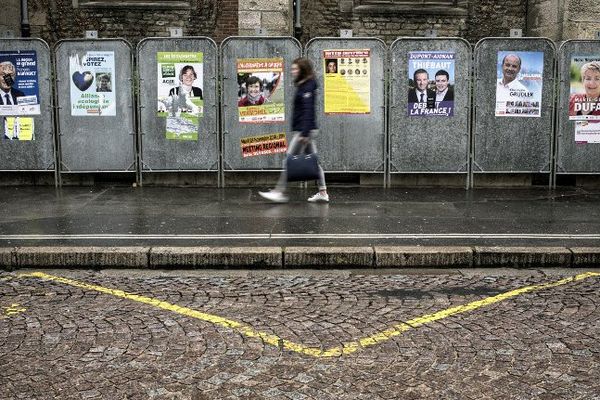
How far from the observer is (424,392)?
4211mm

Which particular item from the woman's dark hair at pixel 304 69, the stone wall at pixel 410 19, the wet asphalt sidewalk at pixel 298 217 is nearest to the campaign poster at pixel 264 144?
the wet asphalt sidewalk at pixel 298 217

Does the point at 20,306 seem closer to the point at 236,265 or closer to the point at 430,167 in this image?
the point at 236,265

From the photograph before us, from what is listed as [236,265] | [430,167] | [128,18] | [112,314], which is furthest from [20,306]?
[128,18]

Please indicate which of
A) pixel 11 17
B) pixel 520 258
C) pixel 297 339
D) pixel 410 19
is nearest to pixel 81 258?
pixel 297 339

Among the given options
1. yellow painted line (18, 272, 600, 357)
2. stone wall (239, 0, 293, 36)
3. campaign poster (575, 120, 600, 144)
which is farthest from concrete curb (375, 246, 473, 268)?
stone wall (239, 0, 293, 36)

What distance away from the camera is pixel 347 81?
11.3 metres

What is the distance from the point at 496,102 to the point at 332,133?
103 inches

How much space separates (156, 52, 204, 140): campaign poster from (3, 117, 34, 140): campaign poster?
2062mm

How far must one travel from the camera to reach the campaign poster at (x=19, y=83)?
37.5 feet

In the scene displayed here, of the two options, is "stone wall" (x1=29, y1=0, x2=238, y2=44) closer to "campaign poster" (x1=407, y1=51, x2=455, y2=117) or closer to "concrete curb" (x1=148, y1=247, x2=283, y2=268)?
"campaign poster" (x1=407, y1=51, x2=455, y2=117)

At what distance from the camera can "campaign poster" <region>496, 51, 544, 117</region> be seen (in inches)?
444

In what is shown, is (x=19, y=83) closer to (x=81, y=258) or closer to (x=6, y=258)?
(x=6, y=258)

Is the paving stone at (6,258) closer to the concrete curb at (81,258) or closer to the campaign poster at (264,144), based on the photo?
the concrete curb at (81,258)

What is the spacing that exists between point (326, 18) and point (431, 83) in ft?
20.3
